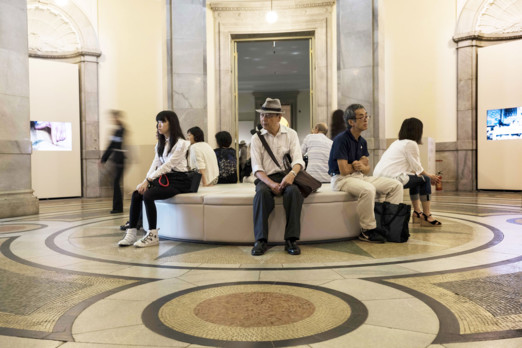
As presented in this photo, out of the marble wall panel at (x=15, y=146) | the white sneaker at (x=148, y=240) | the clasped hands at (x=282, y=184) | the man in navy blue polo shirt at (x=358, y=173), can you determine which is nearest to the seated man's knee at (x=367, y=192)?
the man in navy blue polo shirt at (x=358, y=173)

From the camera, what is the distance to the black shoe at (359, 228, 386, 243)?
15.1 ft

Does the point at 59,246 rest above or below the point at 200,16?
below

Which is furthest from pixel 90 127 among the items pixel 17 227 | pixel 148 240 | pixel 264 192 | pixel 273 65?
pixel 273 65

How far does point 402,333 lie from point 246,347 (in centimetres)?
76

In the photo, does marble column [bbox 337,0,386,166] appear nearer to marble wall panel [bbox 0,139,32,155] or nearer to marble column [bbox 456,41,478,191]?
marble column [bbox 456,41,478,191]

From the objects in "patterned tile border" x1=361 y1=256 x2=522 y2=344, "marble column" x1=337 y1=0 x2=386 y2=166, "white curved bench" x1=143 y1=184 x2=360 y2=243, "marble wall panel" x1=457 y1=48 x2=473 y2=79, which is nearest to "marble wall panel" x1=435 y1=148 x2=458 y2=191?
"marble wall panel" x1=457 y1=48 x2=473 y2=79

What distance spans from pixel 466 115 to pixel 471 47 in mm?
1697

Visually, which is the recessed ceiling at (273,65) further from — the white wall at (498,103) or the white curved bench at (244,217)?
the white curved bench at (244,217)

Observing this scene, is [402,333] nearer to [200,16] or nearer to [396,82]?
[200,16]

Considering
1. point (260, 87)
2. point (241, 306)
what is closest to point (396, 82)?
point (241, 306)

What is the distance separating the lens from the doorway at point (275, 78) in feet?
58.0

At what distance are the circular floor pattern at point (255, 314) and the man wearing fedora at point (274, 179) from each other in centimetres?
114

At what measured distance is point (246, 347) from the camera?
6.61 ft

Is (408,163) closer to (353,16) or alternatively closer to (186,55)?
(353,16)
